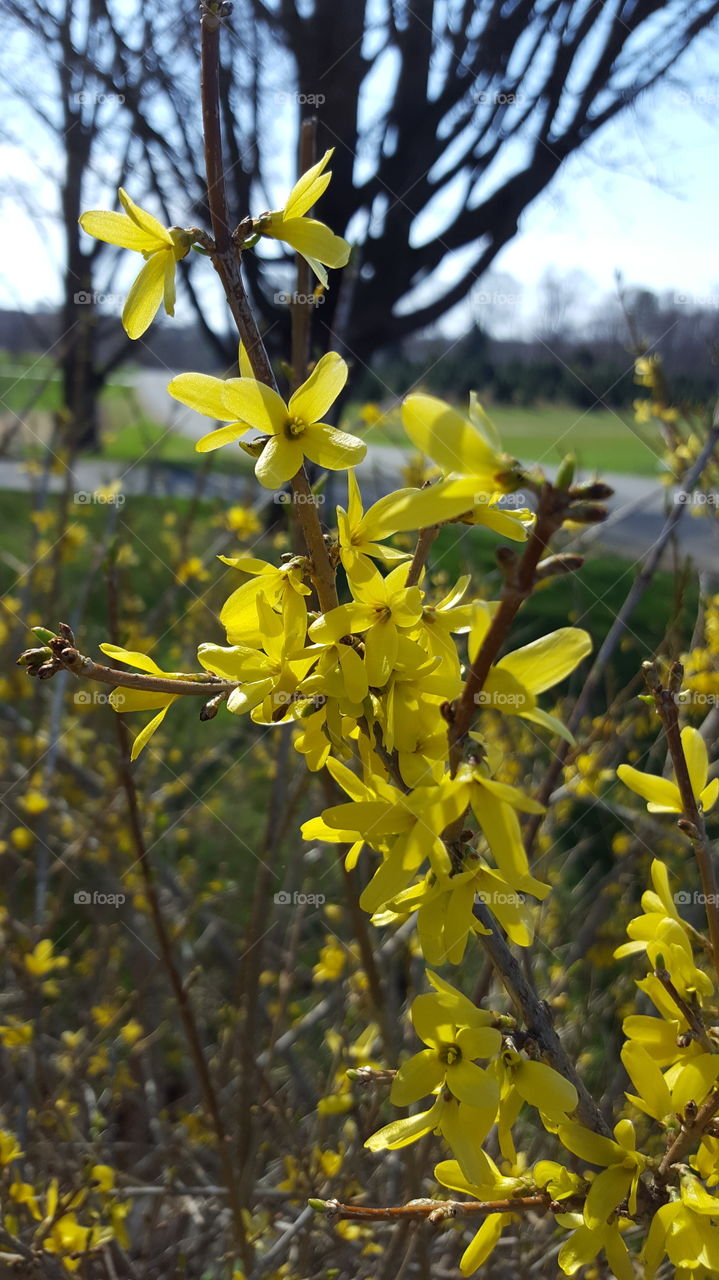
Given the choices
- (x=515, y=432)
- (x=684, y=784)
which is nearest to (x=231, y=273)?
(x=684, y=784)

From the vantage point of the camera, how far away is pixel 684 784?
2.70 feet

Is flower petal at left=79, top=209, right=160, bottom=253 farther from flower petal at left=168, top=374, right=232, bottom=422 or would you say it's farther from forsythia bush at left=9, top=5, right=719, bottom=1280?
flower petal at left=168, top=374, right=232, bottom=422

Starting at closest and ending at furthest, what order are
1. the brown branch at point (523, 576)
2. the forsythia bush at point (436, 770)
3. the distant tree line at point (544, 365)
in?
1. the brown branch at point (523, 576)
2. the forsythia bush at point (436, 770)
3. the distant tree line at point (544, 365)

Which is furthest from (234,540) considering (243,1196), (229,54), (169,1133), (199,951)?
(243,1196)

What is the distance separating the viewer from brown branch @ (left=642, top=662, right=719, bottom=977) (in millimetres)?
804

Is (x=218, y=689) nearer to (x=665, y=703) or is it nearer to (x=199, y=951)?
(x=665, y=703)

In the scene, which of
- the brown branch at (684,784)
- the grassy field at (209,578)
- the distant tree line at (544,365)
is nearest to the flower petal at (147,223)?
the brown branch at (684,784)

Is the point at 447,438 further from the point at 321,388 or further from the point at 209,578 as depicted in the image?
the point at 209,578

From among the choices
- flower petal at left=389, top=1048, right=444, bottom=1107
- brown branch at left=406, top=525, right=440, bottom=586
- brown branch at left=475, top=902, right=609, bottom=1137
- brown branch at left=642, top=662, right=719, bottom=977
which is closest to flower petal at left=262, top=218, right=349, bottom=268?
brown branch at left=406, top=525, right=440, bottom=586

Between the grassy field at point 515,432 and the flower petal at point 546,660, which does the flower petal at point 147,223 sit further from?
the grassy field at point 515,432

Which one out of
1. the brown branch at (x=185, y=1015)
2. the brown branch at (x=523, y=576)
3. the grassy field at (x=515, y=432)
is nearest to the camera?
the brown branch at (x=523, y=576)

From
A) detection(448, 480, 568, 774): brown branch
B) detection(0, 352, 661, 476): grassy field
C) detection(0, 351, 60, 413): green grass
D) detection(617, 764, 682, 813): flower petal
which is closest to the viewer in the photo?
detection(448, 480, 568, 774): brown branch

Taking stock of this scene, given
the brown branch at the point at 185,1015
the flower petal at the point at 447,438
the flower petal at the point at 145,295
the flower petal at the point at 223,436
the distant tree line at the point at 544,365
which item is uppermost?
the distant tree line at the point at 544,365

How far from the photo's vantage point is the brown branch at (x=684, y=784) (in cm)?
80
